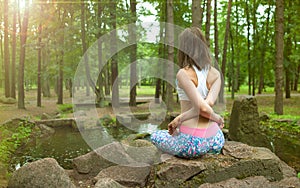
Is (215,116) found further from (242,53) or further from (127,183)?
(242,53)

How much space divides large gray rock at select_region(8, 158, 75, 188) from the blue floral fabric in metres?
1.52

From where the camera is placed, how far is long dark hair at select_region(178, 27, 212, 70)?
3.64 meters

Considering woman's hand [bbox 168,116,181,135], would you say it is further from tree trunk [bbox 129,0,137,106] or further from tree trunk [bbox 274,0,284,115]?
tree trunk [bbox 129,0,137,106]

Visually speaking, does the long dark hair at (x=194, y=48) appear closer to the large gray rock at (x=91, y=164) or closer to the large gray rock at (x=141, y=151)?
the large gray rock at (x=141, y=151)

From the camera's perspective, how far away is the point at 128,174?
18.2 ft

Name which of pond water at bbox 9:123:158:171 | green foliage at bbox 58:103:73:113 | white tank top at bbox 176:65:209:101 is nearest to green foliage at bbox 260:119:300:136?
pond water at bbox 9:123:158:171

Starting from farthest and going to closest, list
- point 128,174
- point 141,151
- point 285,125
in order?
1. point 285,125
2. point 141,151
3. point 128,174

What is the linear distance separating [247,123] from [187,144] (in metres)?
4.72

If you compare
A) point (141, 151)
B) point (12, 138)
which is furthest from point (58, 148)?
point (141, 151)

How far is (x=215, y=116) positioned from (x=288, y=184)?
1482 millimetres

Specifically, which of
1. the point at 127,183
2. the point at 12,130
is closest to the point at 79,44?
the point at 12,130

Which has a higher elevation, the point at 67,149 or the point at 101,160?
the point at 101,160

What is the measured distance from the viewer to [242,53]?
1232 inches

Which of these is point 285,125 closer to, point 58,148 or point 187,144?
point 58,148
